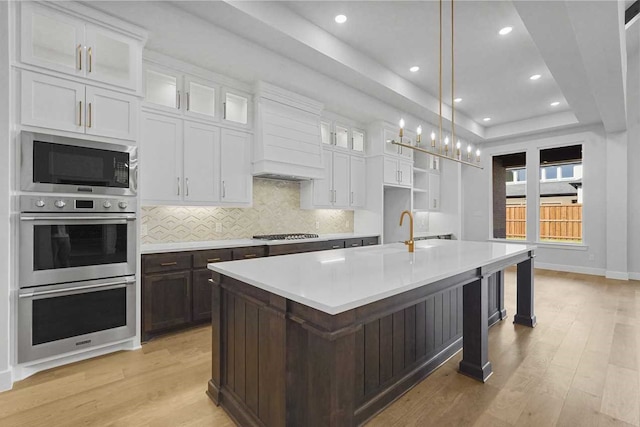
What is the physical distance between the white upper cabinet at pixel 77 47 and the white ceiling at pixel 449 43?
5.21 feet

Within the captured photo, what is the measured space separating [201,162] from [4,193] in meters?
1.69

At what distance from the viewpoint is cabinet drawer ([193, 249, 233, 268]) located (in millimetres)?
3203

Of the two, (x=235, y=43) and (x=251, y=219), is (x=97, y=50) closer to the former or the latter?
(x=235, y=43)

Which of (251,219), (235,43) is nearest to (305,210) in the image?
(251,219)

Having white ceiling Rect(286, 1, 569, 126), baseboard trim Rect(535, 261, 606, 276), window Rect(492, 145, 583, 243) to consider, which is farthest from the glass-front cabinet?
baseboard trim Rect(535, 261, 606, 276)

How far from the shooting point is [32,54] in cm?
230

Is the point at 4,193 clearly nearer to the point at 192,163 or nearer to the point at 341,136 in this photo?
the point at 192,163

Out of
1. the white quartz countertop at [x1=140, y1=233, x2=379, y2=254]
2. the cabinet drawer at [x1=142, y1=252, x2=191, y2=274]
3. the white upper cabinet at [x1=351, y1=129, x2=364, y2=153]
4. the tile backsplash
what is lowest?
the cabinet drawer at [x1=142, y1=252, x2=191, y2=274]

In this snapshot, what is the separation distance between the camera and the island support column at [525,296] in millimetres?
3297

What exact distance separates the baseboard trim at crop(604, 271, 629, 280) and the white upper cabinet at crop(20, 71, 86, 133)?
27.3ft

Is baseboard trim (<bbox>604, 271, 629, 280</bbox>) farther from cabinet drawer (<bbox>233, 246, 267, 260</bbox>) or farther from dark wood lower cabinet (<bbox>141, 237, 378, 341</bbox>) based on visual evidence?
dark wood lower cabinet (<bbox>141, 237, 378, 341</bbox>)

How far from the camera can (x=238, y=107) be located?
402 centimetres

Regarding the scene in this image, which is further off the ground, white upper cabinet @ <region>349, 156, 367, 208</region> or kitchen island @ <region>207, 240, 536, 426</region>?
white upper cabinet @ <region>349, 156, 367, 208</region>

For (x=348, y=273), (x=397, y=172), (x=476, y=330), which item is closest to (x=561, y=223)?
(x=397, y=172)
